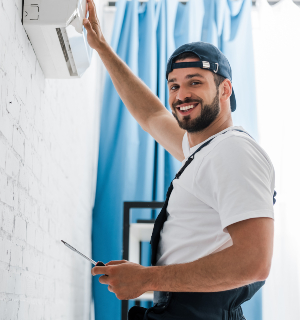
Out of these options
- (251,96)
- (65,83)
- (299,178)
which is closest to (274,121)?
(251,96)

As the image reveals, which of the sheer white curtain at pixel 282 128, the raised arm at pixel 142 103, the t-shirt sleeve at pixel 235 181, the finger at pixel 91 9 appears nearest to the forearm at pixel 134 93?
the raised arm at pixel 142 103

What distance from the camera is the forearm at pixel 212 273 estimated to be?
80 cm

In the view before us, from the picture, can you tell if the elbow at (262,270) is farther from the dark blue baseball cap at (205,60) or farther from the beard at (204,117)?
→ the dark blue baseball cap at (205,60)

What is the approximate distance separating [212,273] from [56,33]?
742mm

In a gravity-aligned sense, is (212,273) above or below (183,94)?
below

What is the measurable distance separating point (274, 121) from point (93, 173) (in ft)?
4.12

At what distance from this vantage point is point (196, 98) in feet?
3.77

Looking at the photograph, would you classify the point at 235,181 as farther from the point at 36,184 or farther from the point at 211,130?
the point at 36,184

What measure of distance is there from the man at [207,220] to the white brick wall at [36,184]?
259mm

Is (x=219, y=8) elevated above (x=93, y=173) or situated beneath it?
elevated above

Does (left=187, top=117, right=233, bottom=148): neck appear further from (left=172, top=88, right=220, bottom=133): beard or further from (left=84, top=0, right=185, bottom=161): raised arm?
(left=84, top=0, right=185, bottom=161): raised arm

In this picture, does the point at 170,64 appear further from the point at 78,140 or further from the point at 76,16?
the point at 78,140

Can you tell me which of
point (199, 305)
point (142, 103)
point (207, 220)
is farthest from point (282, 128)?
point (199, 305)

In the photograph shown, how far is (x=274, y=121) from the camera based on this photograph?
256 centimetres
